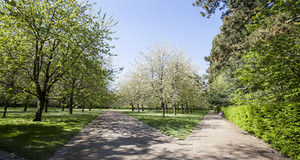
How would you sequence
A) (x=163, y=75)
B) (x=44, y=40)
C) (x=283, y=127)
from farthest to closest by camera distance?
(x=163, y=75), (x=44, y=40), (x=283, y=127)

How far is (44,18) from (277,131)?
51.7ft

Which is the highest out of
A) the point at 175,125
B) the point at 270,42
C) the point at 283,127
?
the point at 270,42

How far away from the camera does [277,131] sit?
19.4ft

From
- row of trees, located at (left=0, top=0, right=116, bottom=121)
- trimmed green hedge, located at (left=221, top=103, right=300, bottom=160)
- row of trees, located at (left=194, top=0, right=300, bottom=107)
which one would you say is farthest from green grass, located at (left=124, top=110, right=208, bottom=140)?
row of trees, located at (left=0, top=0, right=116, bottom=121)

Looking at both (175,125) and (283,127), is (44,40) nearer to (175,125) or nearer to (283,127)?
(175,125)

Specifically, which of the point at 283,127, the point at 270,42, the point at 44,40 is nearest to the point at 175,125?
the point at 283,127

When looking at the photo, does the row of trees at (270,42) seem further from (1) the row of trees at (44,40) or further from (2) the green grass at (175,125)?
(1) the row of trees at (44,40)

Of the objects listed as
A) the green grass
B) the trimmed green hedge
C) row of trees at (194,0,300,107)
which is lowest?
the green grass

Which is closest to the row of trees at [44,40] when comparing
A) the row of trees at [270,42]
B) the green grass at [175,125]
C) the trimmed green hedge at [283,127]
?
the green grass at [175,125]

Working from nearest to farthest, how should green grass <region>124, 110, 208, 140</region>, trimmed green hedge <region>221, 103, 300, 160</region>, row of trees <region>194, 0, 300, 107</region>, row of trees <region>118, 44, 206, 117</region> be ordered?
trimmed green hedge <region>221, 103, 300, 160</region>, row of trees <region>194, 0, 300, 107</region>, green grass <region>124, 110, 208, 140</region>, row of trees <region>118, 44, 206, 117</region>

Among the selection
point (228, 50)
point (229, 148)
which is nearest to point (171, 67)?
point (228, 50)

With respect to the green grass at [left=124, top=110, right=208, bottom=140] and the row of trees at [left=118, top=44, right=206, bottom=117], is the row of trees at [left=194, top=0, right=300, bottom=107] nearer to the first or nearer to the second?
the green grass at [left=124, top=110, right=208, bottom=140]

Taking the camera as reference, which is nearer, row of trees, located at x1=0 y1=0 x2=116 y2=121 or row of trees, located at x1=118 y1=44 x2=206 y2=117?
row of trees, located at x1=0 y1=0 x2=116 y2=121

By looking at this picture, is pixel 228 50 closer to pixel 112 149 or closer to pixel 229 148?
pixel 229 148
